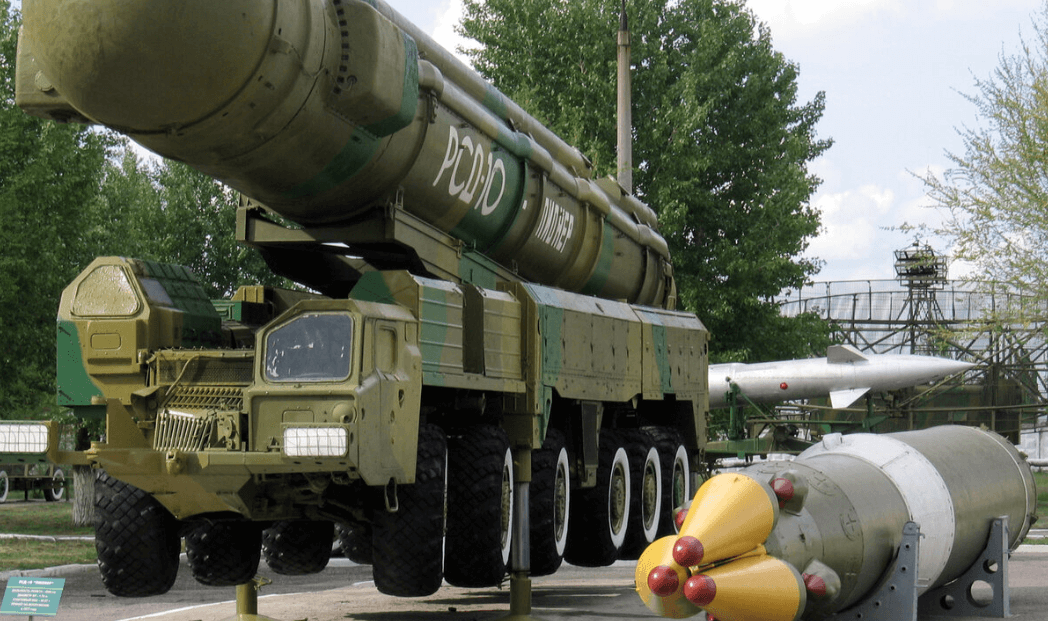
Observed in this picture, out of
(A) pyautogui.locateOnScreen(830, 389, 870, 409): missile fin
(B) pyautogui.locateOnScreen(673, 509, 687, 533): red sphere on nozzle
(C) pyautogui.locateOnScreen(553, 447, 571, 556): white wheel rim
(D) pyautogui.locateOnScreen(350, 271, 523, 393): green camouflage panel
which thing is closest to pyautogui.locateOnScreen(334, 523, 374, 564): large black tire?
(C) pyautogui.locateOnScreen(553, 447, 571, 556): white wheel rim

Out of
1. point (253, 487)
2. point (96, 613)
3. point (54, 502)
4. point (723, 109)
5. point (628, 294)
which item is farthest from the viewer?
point (54, 502)

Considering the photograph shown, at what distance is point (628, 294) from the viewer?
16.1 meters

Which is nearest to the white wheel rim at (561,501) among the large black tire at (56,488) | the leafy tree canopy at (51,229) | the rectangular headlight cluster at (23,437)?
the rectangular headlight cluster at (23,437)

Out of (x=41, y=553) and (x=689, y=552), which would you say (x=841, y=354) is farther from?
(x=689, y=552)

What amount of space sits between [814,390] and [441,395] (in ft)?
75.9

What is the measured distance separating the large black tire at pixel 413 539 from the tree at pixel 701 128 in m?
18.2

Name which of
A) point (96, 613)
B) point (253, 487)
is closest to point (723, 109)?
point (96, 613)

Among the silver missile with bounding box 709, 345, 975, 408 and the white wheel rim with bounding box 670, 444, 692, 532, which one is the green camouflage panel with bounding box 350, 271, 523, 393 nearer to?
the white wheel rim with bounding box 670, 444, 692, 532

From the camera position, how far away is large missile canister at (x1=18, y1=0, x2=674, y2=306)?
27.7 ft

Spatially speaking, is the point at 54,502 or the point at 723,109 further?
the point at 54,502

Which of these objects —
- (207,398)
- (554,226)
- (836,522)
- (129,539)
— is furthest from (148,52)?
(554,226)

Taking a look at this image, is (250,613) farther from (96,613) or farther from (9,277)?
(9,277)

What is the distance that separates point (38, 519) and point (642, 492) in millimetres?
15452

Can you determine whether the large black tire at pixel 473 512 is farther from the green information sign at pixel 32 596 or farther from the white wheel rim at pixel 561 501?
the green information sign at pixel 32 596
